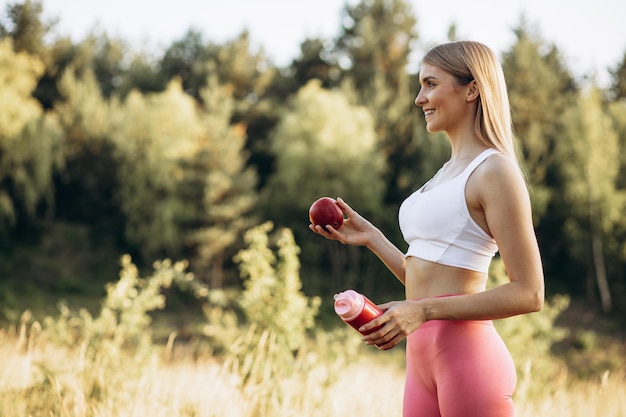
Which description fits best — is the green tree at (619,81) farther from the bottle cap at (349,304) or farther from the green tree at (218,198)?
the bottle cap at (349,304)

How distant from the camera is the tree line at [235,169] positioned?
79.6ft

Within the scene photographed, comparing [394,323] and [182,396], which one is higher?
[182,396]

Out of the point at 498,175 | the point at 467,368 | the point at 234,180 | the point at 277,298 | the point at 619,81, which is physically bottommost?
the point at 467,368

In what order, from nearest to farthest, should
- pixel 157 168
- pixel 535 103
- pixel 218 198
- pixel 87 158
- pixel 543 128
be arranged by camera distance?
pixel 218 198
pixel 157 168
pixel 87 158
pixel 543 128
pixel 535 103

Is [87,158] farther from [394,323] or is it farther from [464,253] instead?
[394,323]

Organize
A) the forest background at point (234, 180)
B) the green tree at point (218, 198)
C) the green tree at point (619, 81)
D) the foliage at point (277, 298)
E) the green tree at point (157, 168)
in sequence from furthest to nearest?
the green tree at point (619, 81) → the green tree at point (157, 168) → the green tree at point (218, 198) → the forest background at point (234, 180) → the foliage at point (277, 298)

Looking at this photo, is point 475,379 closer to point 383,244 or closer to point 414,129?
point 383,244

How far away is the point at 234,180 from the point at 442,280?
2320 cm

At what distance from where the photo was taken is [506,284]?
1706mm

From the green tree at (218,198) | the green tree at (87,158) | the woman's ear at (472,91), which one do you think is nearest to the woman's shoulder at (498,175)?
the woman's ear at (472,91)

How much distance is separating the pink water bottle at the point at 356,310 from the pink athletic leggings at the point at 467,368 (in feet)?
0.90

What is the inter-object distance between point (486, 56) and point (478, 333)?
2.40ft

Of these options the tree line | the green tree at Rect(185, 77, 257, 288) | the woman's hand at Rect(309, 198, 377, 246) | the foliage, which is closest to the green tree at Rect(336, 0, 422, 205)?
the tree line

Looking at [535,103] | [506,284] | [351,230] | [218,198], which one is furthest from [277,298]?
[535,103]
